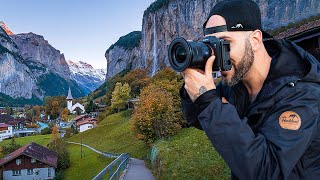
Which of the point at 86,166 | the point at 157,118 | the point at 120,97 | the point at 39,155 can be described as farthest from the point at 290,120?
the point at 120,97

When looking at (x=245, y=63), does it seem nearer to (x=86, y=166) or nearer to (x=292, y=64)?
(x=292, y=64)

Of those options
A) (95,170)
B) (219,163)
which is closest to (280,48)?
(219,163)

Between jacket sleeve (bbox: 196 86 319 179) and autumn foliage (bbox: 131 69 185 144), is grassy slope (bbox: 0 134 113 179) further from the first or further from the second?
jacket sleeve (bbox: 196 86 319 179)

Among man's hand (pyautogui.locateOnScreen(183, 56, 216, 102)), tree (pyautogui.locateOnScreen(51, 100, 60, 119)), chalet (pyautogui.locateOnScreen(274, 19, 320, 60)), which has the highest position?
chalet (pyautogui.locateOnScreen(274, 19, 320, 60))

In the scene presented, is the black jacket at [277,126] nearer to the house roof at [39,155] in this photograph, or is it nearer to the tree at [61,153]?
the house roof at [39,155]

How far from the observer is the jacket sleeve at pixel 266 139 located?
63.9 inches

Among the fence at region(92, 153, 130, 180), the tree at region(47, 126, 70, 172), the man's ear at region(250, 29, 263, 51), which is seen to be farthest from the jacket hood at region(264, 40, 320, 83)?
the tree at region(47, 126, 70, 172)

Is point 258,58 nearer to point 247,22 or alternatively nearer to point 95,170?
point 247,22

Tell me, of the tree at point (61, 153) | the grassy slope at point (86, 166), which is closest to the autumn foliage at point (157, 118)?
the grassy slope at point (86, 166)

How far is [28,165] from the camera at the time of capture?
44531 mm

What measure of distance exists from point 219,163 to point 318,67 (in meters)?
9.26

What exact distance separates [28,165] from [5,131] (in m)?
59.8

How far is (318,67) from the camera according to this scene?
6.21 ft

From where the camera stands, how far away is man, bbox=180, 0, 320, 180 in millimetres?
1636
